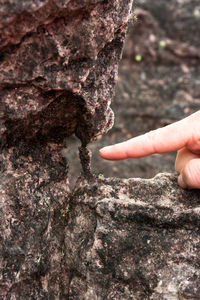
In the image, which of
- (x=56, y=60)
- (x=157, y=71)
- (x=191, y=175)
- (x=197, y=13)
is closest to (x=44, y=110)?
(x=56, y=60)

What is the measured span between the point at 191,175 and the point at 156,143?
13 centimetres

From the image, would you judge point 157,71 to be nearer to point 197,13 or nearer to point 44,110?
point 197,13

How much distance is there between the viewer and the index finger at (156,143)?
1.03 meters

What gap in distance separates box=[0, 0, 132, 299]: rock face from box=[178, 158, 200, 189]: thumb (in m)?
0.26

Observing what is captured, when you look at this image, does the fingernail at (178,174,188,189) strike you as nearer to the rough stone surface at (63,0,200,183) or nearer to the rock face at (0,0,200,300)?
the rock face at (0,0,200,300)

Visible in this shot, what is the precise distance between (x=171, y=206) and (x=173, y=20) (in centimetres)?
286

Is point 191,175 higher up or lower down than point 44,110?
lower down

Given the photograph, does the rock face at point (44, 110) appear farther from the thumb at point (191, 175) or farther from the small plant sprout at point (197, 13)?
the small plant sprout at point (197, 13)

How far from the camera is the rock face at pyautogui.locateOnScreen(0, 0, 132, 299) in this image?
31.9 inches

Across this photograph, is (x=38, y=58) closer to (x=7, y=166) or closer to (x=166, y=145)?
(x=7, y=166)

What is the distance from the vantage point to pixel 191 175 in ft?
3.26

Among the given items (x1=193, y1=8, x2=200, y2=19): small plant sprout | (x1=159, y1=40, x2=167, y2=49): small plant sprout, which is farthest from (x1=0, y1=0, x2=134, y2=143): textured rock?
(x1=193, y1=8, x2=200, y2=19): small plant sprout

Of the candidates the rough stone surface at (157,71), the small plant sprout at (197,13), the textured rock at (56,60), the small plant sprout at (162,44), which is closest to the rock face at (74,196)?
the textured rock at (56,60)

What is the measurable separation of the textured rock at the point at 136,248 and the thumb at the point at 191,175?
4 cm
